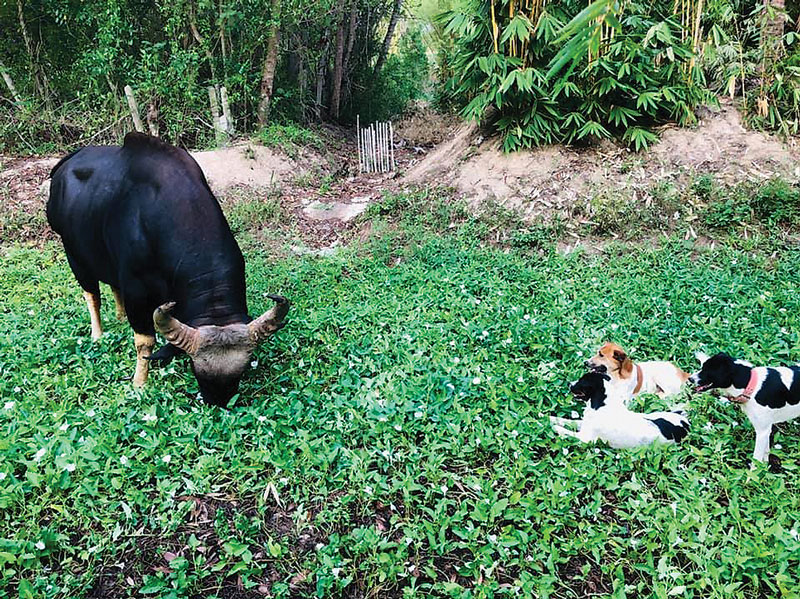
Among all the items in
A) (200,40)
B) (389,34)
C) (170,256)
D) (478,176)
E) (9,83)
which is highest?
(389,34)

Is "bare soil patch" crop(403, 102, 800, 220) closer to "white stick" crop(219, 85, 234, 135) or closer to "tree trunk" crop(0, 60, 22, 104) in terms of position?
"white stick" crop(219, 85, 234, 135)

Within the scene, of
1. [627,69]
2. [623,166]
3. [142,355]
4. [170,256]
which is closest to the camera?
[170,256]

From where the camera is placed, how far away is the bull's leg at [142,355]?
13.4 feet

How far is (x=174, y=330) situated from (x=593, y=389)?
250cm

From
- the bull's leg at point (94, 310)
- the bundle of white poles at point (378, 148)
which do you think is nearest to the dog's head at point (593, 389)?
the bull's leg at point (94, 310)

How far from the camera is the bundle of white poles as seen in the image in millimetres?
10891

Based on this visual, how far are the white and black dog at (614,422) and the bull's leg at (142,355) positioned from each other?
286 centimetres

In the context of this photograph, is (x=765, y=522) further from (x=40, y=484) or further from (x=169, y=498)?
(x=40, y=484)

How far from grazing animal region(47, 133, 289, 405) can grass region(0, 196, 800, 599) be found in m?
0.37

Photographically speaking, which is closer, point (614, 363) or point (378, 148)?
point (614, 363)

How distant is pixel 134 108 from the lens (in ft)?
32.1

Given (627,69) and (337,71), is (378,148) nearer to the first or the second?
(337,71)

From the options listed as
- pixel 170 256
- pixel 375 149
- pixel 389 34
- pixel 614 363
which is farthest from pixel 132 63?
pixel 614 363

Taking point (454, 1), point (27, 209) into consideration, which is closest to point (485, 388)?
point (27, 209)
